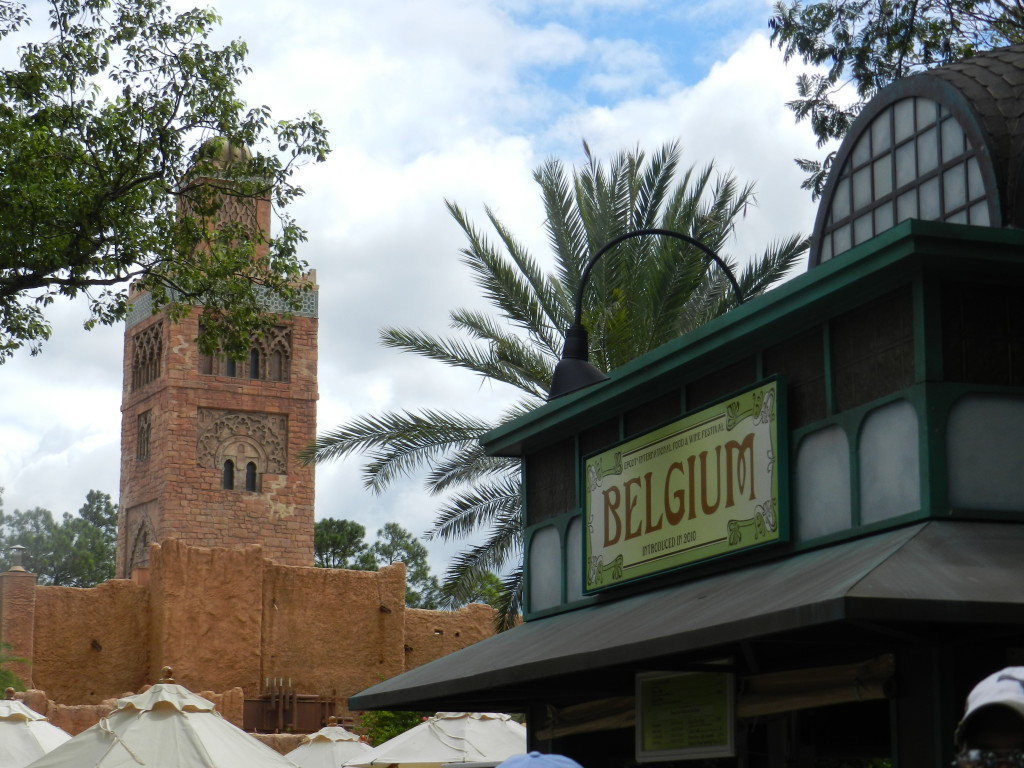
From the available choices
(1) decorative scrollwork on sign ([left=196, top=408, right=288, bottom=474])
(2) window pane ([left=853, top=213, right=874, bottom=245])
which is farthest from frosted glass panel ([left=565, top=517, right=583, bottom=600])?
(1) decorative scrollwork on sign ([left=196, top=408, right=288, bottom=474])

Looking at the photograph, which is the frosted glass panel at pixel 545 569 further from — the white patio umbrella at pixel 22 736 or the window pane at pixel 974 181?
the white patio umbrella at pixel 22 736

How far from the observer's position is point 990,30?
17.6 m

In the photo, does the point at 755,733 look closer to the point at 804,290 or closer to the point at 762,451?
the point at 762,451

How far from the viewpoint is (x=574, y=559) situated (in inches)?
444

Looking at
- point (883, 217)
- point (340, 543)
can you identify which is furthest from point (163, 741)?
point (340, 543)

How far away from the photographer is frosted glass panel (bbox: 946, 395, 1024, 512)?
732 cm

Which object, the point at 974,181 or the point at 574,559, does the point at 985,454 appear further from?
the point at 574,559

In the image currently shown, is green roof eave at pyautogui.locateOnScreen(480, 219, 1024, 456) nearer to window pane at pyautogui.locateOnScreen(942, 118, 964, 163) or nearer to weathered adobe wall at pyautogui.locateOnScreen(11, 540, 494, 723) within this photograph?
window pane at pyautogui.locateOnScreen(942, 118, 964, 163)

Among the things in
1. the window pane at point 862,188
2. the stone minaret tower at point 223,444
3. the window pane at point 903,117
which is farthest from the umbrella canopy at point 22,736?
the stone minaret tower at point 223,444

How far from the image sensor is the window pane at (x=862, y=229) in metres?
10.2

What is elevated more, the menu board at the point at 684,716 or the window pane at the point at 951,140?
the window pane at the point at 951,140

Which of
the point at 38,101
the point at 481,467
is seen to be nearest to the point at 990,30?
the point at 481,467

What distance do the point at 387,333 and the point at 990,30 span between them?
775 cm

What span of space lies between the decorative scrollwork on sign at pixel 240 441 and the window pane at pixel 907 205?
36.9 m
